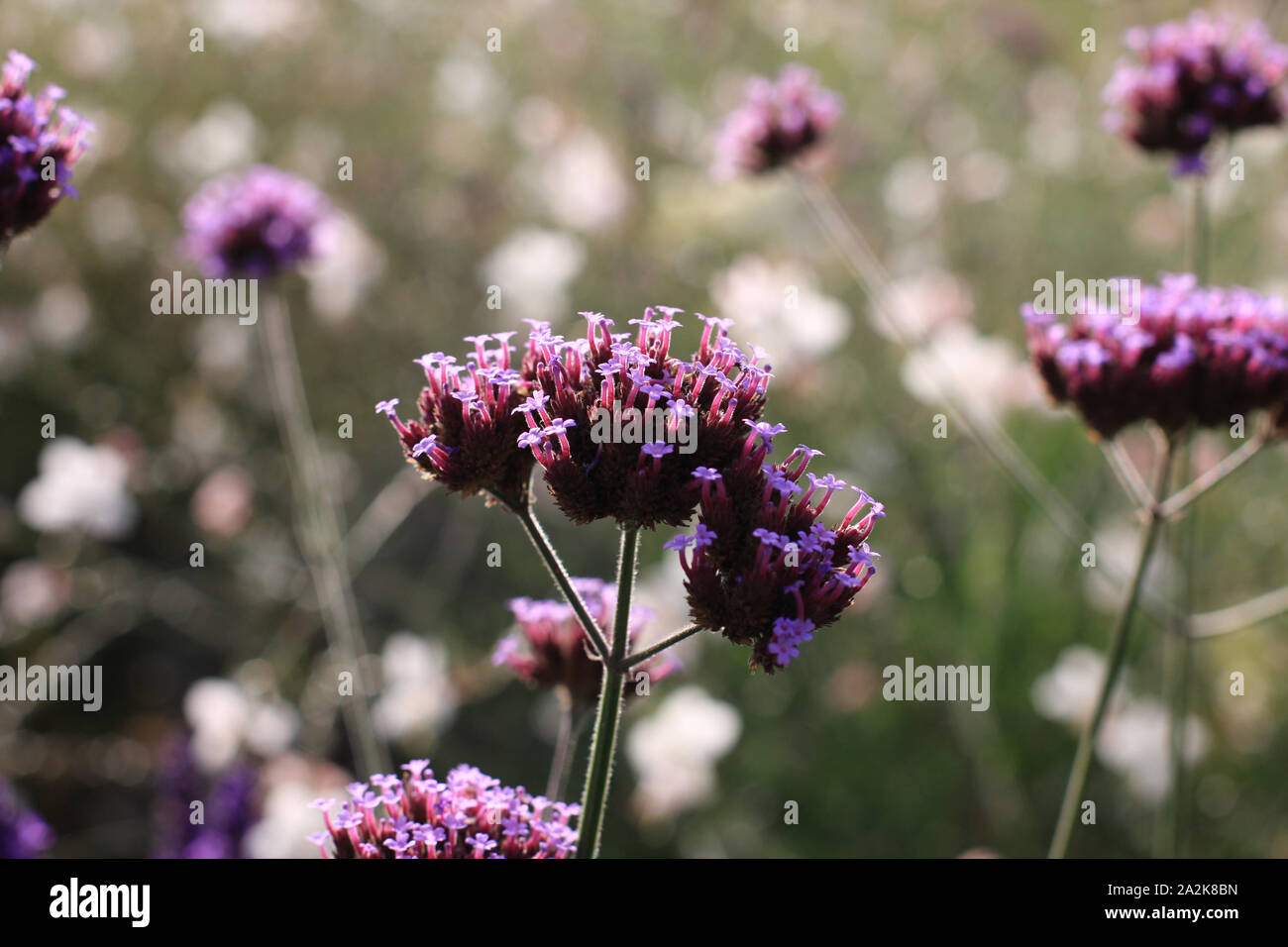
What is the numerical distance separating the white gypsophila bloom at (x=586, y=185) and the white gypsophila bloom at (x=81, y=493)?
2499 millimetres

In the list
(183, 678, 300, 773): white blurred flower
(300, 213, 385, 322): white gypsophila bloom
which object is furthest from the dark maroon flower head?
(300, 213, 385, 322): white gypsophila bloom

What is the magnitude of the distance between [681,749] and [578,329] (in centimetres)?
277

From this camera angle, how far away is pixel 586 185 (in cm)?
555

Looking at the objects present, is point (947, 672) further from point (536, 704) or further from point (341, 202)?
point (341, 202)

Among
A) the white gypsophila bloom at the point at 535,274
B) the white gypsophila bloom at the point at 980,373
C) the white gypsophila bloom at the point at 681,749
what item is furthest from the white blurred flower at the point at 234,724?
the white gypsophila bloom at the point at 980,373

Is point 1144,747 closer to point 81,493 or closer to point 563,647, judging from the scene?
point 563,647

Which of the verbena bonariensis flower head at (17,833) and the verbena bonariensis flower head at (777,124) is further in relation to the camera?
the verbena bonariensis flower head at (777,124)

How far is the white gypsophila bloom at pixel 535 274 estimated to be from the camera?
5.28m

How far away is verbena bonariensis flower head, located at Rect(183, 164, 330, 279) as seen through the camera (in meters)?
3.57

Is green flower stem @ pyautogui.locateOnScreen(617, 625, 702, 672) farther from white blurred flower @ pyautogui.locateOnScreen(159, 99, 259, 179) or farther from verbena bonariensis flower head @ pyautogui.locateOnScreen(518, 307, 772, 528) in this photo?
white blurred flower @ pyautogui.locateOnScreen(159, 99, 259, 179)

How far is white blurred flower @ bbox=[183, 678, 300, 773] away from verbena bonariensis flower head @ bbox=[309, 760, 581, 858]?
2388mm

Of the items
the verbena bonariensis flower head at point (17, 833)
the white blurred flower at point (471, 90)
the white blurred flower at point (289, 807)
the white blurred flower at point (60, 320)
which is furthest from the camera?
the white blurred flower at point (471, 90)

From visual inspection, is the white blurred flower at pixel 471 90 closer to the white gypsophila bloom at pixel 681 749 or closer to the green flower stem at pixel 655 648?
the white gypsophila bloom at pixel 681 749
